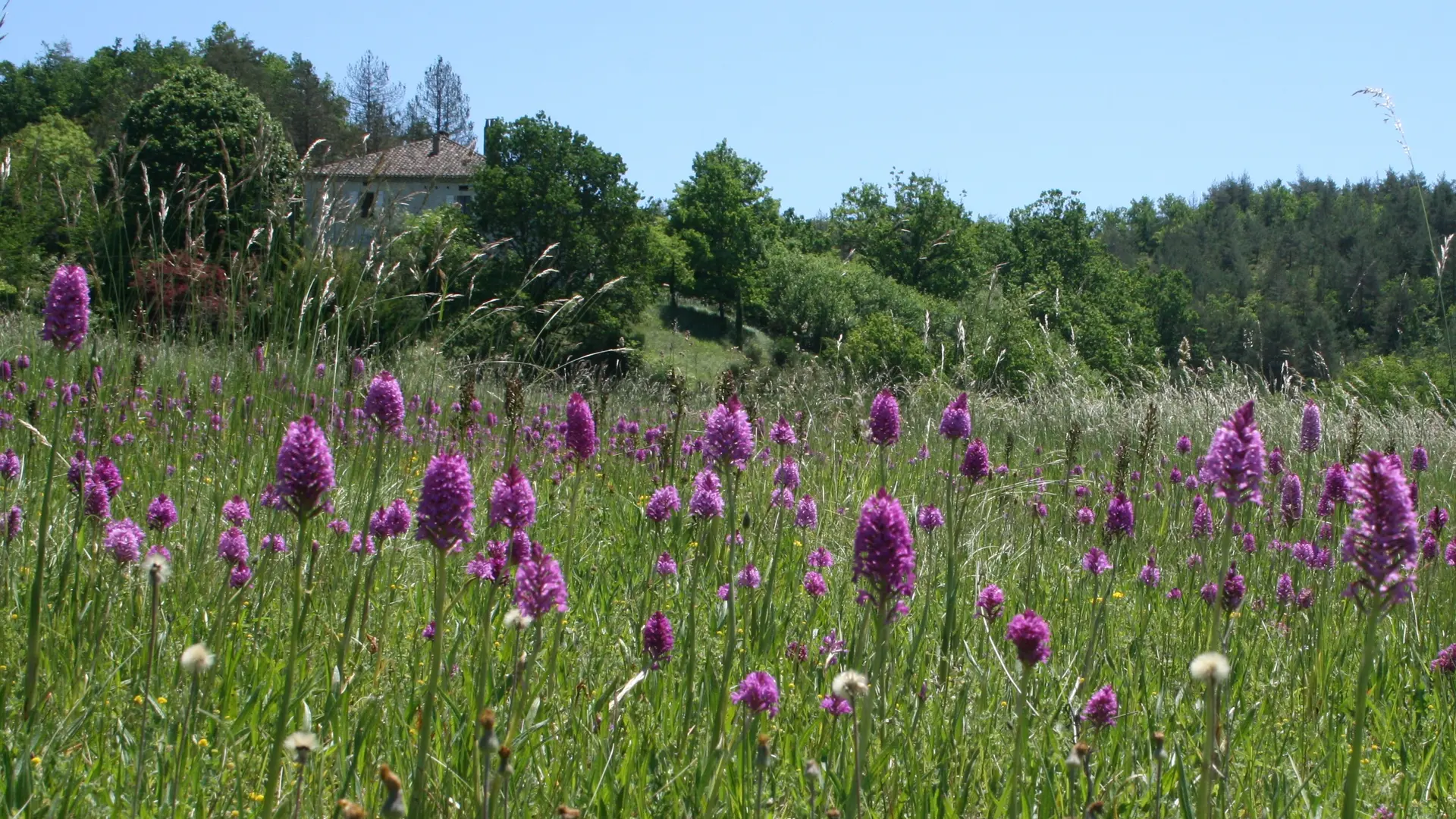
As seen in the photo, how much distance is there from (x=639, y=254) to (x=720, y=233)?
18747mm

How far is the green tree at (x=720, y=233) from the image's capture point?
60188 millimetres

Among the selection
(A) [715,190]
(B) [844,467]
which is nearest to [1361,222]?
(A) [715,190]

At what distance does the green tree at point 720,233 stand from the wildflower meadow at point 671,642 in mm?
54224

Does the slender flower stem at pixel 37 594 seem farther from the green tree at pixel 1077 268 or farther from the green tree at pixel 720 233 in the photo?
the green tree at pixel 1077 268

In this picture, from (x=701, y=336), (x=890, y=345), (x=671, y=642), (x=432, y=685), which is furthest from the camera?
(x=701, y=336)

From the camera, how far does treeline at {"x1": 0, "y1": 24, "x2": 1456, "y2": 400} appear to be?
20.9 ft

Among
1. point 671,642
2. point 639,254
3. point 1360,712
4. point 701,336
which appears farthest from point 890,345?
point 1360,712

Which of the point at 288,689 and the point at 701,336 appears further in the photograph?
the point at 701,336

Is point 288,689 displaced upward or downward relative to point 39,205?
downward

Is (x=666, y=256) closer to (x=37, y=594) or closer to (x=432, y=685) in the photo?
(x=37, y=594)

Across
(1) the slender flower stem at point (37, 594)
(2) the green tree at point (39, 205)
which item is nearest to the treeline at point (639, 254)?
(2) the green tree at point (39, 205)

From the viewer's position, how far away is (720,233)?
61.6 meters

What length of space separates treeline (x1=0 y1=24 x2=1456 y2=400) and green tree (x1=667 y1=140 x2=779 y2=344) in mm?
161

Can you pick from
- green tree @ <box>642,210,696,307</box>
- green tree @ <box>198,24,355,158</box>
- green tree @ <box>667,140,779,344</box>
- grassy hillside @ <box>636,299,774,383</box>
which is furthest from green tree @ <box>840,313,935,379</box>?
green tree @ <box>198,24,355,158</box>
